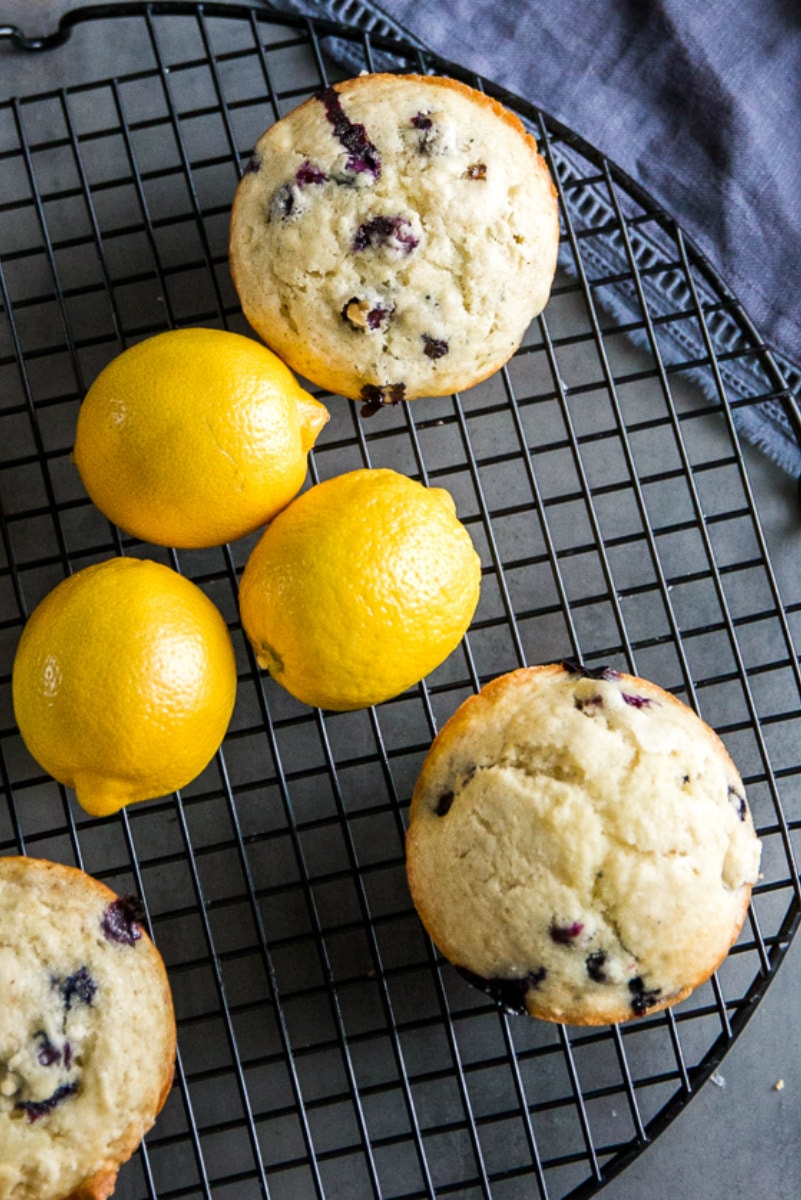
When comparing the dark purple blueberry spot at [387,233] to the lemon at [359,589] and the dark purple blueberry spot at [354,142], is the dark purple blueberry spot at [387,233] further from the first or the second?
the lemon at [359,589]

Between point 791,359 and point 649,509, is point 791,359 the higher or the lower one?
the higher one

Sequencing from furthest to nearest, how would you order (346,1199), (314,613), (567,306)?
(567,306)
(346,1199)
(314,613)

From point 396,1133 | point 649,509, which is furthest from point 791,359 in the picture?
point 396,1133

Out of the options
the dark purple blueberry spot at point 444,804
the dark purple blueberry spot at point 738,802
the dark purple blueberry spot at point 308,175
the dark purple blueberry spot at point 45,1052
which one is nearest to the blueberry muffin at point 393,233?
the dark purple blueberry spot at point 308,175

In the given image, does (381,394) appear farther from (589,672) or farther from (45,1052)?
(45,1052)

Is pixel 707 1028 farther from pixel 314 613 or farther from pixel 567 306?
pixel 567 306

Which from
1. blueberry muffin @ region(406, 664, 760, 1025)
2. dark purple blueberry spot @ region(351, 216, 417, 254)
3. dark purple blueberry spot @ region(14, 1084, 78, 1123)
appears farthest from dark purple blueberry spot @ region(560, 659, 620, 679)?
dark purple blueberry spot @ region(14, 1084, 78, 1123)

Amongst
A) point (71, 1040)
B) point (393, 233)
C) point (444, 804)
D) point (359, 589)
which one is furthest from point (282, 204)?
point (71, 1040)

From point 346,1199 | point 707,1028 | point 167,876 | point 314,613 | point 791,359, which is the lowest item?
point 346,1199

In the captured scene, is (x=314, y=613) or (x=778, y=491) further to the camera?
(x=778, y=491)
